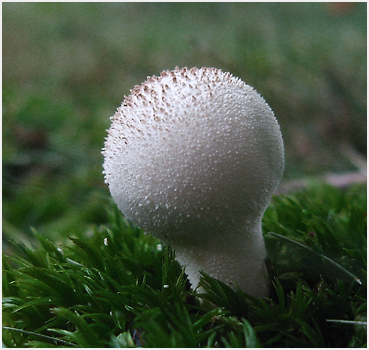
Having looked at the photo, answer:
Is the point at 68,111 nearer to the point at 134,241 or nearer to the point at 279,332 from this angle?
the point at 134,241

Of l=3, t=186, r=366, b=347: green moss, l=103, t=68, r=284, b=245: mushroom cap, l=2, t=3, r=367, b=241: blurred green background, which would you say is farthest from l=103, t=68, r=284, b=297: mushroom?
l=2, t=3, r=367, b=241: blurred green background

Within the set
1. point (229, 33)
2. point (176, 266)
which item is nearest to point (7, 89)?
point (229, 33)

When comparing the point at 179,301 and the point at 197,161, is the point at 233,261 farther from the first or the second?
the point at 197,161

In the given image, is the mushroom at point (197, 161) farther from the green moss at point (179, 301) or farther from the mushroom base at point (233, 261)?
the green moss at point (179, 301)

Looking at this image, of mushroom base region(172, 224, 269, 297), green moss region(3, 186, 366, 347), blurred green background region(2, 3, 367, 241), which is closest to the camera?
green moss region(3, 186, 366, 347)

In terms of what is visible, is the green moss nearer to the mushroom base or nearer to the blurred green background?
the mushroom base

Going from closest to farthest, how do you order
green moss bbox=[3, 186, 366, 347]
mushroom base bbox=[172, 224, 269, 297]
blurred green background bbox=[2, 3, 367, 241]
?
green moss bbox=[3, 186, 366, 347] < mushroom base bbox=[172, 224, 269, 297] < blurred green background bbox=[2, 3, 367, 241]

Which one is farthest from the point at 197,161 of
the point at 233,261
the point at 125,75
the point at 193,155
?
the point at 125,75
